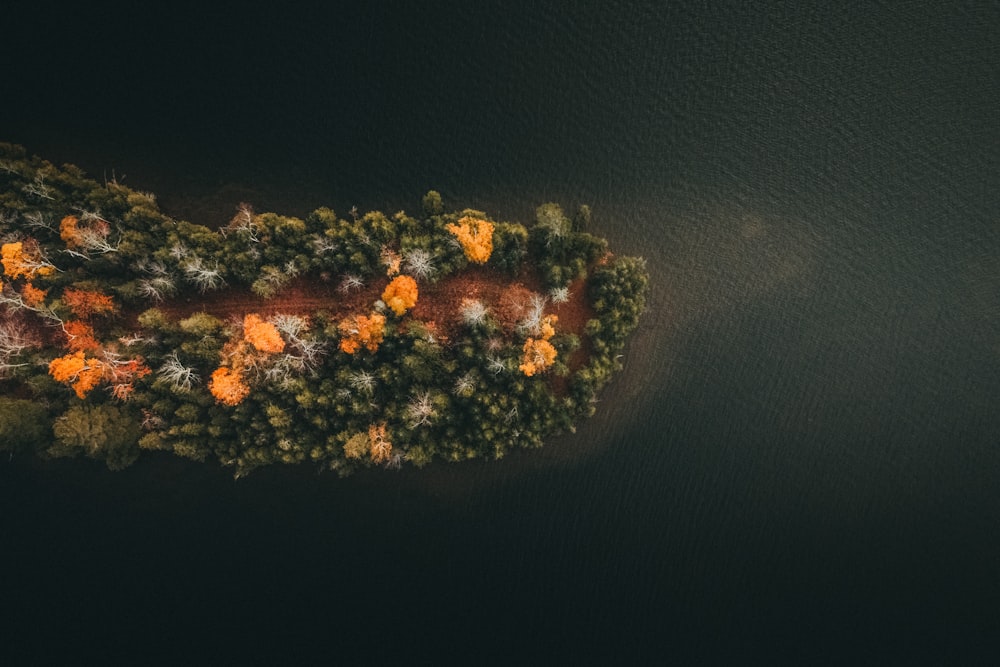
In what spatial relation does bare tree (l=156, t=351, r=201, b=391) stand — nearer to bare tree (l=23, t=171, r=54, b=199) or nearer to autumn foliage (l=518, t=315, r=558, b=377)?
bare tree (l=23, t=171, r=54, b=199)

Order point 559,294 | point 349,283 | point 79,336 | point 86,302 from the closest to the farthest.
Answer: point 86,302, point 79,336, point 349,283, point 559,294

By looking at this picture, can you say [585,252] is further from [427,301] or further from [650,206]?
[427,301]

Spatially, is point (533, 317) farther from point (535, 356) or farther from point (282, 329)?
point (282, 329)

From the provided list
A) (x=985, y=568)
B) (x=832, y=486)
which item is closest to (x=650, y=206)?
(x=832, y=486)

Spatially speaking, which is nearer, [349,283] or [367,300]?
[349,283]

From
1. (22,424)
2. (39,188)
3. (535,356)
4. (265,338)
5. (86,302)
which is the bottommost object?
(22,424)

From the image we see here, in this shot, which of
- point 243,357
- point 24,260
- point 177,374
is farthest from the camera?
point 243,357

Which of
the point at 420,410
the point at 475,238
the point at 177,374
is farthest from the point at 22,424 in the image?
the point at 475,238
